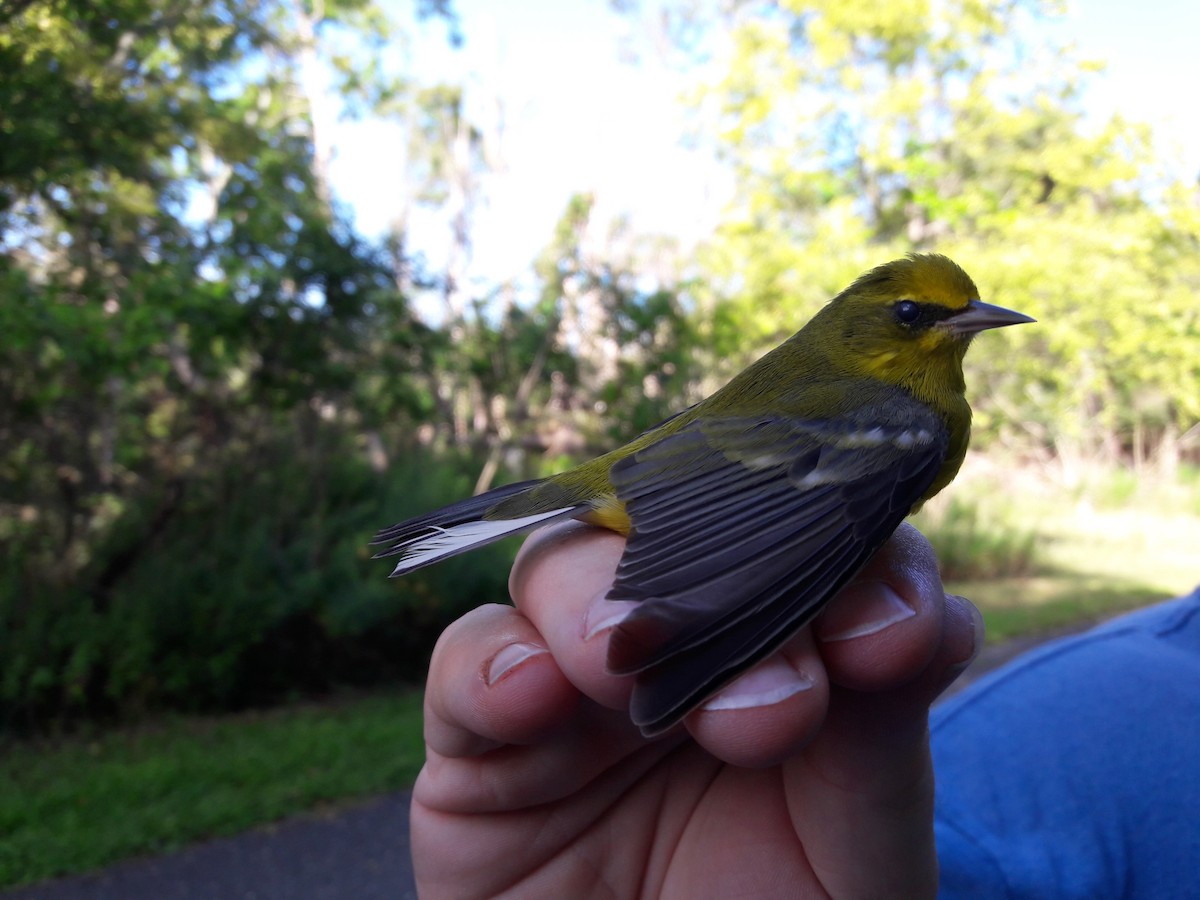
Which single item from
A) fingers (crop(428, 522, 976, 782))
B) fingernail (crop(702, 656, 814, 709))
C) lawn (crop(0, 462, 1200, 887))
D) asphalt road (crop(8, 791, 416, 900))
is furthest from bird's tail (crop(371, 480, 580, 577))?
lawn (crop(0, 462, 1200, 887))

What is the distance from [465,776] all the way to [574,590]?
402 millimetres

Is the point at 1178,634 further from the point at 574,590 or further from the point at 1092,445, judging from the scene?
the point at 1092,445

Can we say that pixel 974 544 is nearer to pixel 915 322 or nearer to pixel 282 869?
pixel 282 869

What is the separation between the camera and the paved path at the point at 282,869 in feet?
11.8

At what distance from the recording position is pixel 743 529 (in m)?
1.27

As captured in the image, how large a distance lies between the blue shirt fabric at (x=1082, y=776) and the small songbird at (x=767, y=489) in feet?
2.14

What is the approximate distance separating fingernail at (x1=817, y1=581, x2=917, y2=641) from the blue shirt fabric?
808 mm

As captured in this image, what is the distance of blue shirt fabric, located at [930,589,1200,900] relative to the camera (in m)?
1.57

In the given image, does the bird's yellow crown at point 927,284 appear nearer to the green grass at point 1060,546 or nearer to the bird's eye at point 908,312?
the bird's eye at point 908,312

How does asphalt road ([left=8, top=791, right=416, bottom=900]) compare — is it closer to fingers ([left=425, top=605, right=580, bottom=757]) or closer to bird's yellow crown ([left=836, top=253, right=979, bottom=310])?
fingers ([left=425, top=605, right=580, bottom=757])

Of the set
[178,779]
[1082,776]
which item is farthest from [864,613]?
[178,779]

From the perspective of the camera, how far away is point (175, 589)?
216 inches

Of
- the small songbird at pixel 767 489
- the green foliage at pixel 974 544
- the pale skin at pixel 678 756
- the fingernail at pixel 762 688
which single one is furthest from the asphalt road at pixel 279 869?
the green foliage at pixel 974 544

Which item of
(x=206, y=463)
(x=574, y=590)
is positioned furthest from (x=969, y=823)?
(x=206, y=463)
